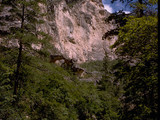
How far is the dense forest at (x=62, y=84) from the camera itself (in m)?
4.12

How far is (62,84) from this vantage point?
37.7 ft

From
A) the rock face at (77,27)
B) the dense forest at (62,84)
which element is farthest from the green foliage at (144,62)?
the rock face at (77,27)

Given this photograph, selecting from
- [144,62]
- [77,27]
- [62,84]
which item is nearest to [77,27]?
[77,27]

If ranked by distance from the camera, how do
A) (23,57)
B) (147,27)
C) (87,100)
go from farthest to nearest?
(87,100) < (23,57) < (147,27)

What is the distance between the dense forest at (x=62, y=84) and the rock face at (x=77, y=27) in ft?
124

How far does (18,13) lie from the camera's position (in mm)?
7195

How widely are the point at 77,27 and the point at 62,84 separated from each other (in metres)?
61.6

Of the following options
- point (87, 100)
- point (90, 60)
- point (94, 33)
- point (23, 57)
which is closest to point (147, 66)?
point (23, 57)

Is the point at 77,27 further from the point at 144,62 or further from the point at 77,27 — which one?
the point at 144,62

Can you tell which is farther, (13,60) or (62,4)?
(62,4)

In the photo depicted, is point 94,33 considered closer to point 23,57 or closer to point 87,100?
point 87,100

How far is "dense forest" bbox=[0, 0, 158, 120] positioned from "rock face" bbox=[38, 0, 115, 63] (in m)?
37.9

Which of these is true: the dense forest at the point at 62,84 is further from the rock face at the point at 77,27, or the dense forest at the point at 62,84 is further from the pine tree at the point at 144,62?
the rock face at the point at 77,27

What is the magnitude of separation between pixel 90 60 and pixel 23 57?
60959 millimetres
